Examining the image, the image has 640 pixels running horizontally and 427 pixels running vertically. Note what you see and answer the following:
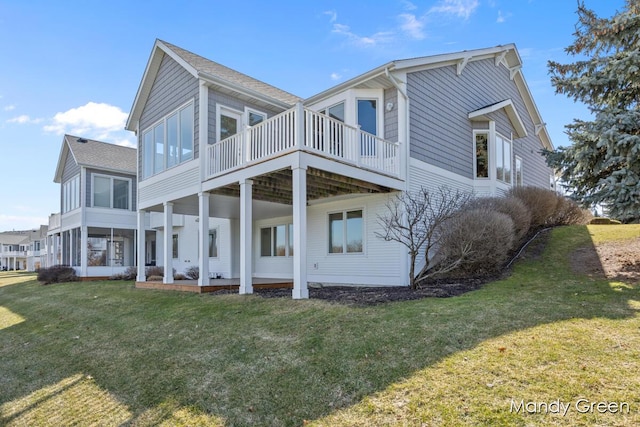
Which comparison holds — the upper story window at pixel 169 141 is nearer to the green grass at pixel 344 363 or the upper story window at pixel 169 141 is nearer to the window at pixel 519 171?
the green grass at pixel 344 363

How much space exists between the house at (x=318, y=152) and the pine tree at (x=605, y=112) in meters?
3.59

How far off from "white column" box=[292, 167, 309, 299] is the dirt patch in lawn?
637cm

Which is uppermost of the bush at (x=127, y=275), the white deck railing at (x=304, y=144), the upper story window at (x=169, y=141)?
the upper story window at (x=169, y=141)

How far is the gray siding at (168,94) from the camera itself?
12656 mm

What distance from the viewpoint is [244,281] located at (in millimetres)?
9945

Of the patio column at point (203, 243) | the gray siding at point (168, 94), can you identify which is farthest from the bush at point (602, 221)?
the gray siding at point (168, 94)

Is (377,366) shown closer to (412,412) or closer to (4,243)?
(412,412)

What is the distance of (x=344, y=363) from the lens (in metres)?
4.90

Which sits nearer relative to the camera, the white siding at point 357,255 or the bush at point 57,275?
the white siding at point 357,255

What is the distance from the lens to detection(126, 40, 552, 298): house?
385 inches

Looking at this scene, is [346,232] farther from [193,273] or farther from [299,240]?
[193,273]

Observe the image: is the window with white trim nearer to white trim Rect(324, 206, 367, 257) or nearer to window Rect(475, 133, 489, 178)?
window Rect(475, 133, 489, 178)

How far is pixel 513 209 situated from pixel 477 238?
8.80 feet

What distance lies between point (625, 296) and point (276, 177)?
770cm
